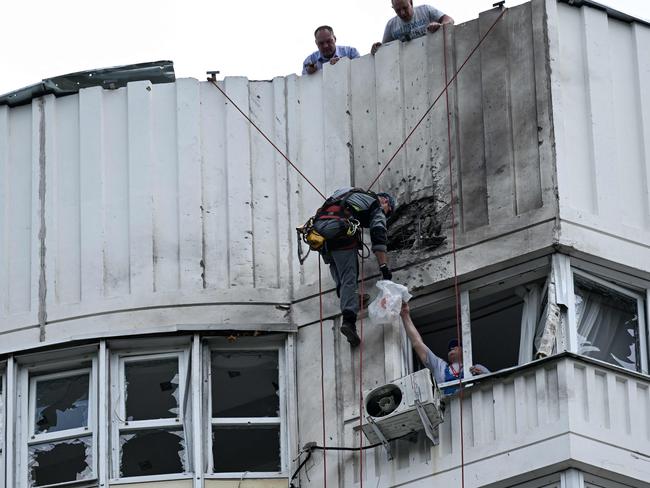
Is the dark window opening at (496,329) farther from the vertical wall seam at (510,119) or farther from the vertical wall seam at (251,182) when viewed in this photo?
the vertical wall seam at (251,182)

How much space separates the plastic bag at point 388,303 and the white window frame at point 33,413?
3300mm

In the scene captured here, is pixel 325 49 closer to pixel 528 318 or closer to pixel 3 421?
pixel 528 318

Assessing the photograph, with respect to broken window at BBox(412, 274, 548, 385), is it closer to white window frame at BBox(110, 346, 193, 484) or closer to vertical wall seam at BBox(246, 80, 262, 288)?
vertical wall seam at BBox(246, 80, 262, 288)

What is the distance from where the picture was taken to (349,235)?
1135 inches

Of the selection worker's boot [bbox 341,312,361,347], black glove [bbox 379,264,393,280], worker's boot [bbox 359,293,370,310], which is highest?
black glove [bbox 379,264,393,280]

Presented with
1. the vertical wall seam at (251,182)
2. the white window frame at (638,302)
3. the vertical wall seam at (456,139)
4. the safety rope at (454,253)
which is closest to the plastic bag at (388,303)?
the safety rope at (454,253)

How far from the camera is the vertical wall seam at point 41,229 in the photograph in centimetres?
2991

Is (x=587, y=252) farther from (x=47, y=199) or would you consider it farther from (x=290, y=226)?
(x=47, y=199)

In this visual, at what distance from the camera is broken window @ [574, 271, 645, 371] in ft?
92.3

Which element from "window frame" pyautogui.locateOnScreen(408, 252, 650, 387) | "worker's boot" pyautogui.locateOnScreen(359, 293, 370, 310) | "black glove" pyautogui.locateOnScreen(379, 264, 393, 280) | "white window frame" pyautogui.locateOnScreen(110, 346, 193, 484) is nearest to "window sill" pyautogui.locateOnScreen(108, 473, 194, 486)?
"white window frame" pyautogui.locateOnScreen(110, 346, 193, 484)

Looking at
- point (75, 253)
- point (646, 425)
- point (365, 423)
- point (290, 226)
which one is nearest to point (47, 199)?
point (75, 253)

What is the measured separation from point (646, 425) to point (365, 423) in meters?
3.05

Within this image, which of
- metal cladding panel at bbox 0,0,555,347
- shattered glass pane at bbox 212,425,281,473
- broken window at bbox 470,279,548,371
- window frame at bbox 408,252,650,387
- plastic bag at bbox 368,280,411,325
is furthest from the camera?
metal cladding panel at bbox 0,0,555,347

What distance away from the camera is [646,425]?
27.3 m
